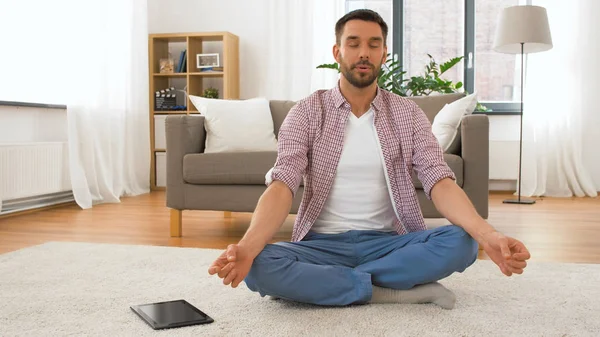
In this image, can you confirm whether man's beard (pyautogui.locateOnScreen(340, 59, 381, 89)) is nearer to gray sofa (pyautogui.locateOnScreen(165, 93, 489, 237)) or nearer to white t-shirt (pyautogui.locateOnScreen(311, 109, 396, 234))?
white t-shirt (pyautogui.locateOnScreen(311, 109, 396, 234))

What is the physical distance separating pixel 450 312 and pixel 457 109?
5.49 feet

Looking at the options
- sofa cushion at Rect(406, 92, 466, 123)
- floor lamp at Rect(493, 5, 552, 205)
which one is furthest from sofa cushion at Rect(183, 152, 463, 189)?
floor lamp at Rect(493, 5, 552, 205)

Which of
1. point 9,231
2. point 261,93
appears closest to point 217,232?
point 9,231

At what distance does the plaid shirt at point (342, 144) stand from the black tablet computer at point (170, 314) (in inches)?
14.2

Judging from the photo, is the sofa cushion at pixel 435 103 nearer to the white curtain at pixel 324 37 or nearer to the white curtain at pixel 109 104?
the white curtain at pixel 324 37

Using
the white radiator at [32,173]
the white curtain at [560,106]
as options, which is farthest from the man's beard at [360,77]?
the white curtain at [560,106]

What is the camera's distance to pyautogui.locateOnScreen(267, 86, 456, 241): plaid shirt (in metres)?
1.85

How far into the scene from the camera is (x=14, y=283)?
2.16 meters

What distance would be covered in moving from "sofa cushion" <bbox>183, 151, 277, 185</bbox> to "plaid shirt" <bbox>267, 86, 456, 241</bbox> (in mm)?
1222

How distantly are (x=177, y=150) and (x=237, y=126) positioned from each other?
0.41m

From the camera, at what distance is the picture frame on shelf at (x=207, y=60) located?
569 centimetres

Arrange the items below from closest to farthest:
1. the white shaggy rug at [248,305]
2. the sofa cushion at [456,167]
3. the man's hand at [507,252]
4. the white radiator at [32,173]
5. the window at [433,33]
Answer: the man's hand at [507,252] → the white shaggy rug at [248,305] → the sofa cushion at [456,167] → the white radiator at [32,173] → the window at [433,33]

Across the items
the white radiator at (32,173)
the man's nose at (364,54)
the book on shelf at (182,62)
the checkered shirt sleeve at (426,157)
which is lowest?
the white radiator at (32,173)

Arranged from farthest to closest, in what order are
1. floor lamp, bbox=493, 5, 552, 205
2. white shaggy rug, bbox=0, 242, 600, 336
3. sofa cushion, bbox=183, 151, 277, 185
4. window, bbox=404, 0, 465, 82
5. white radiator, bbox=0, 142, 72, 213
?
1. window, bbox=404, 0, 465, 82
2. floor lamp, bbox=493, 5, 552, 205
3. white radiator, bbox=0, 142, 72, 213
4. sofa cushion, bbox=183, 151, 277, 185
5. white shaggy rug, bbox=0, 242, 600, 336
